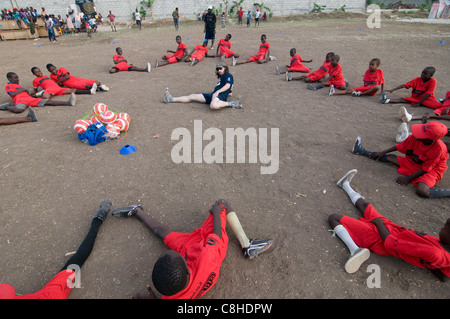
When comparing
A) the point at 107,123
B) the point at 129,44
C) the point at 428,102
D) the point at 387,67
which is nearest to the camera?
the point at 107,123

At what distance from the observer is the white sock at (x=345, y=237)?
258 cm

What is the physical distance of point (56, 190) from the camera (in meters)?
3.51

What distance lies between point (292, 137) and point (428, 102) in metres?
3.79

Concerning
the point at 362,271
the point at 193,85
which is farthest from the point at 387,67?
the point at 362,271

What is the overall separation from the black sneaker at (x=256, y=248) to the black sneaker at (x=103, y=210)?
Result: 181 centimetres

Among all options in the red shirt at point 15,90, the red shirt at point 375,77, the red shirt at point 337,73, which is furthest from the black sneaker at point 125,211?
the red shirt at point 375,77

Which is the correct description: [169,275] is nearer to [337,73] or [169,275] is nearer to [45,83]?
[337,73]

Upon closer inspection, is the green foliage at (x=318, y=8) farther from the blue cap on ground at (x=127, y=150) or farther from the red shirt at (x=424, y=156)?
the blue cap on ground at (x=127, y=150)

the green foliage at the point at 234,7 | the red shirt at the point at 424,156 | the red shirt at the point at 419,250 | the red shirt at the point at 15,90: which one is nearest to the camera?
the red shirt at the point at 419,250

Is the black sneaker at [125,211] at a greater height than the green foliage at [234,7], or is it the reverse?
the green foliage at [234,7]

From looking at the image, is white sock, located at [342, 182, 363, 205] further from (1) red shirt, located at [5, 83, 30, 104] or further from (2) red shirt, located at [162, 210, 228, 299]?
(1) red shirt, located at [5, 83, 30, 104]
